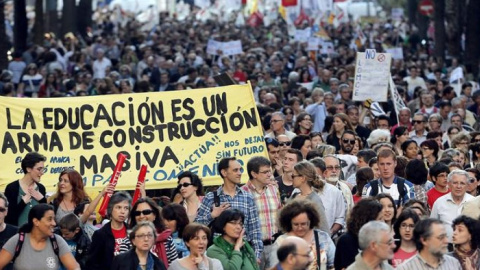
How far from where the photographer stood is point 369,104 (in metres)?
21.9

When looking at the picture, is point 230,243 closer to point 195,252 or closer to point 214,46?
point 195,252

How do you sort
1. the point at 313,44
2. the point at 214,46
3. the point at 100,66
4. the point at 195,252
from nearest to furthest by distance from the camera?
the point at 195,252 < the point at 100,66 < the point at 313,44 < the point at 214,46

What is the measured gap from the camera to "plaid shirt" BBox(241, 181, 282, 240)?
13.2m

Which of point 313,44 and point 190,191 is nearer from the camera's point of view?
point 190,191

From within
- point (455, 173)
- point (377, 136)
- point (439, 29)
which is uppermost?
point (455, 173)

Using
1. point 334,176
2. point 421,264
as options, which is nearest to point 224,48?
point 334,176

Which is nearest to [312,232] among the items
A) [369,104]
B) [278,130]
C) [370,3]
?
[278,130]

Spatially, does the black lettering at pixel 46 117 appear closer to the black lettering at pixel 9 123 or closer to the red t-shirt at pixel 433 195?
the black lettering at pixel 9 123

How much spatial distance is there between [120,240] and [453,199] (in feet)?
9.59

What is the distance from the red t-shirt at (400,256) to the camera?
36.9 feet

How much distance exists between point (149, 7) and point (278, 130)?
61.3 metres

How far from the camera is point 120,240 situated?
1207cm

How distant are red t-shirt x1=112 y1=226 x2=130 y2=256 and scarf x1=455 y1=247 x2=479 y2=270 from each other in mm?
2383

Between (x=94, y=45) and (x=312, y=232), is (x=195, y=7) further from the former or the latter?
(x=312, y=232)
